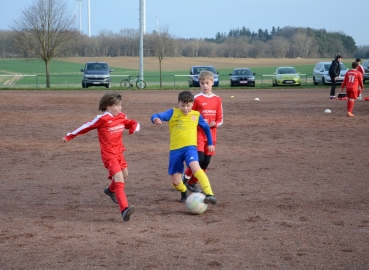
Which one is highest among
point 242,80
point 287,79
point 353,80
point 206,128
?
point 206,128

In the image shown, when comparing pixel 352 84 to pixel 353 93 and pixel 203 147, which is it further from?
pixel 203 147

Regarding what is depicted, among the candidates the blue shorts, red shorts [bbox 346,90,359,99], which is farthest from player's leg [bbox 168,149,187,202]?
red shorts [bbox 346,90,359,99]

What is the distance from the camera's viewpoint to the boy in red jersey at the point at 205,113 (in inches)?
331

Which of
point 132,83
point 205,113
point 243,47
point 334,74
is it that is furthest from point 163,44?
point 243,47

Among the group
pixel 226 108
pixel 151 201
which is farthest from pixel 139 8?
pixel 151 201

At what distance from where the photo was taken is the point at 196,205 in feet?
A: 24.3

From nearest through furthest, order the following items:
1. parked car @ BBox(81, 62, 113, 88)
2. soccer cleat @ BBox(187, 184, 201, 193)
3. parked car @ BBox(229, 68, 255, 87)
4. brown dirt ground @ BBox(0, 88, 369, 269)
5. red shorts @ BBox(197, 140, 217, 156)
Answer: brown dirt ground @ BBox(0, 88, 369, 269), red shorts @ BBox(197, 140, 217, 156), soccer cleat @ BBox(187, 184, 201, 193), parked car @ BBox(81, 62, 113, 88), parked car @ BBox(229, 68, 255, 87)

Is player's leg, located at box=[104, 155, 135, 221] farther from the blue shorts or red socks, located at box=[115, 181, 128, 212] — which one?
the blue shorts

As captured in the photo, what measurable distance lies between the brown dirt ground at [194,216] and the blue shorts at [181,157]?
554mm

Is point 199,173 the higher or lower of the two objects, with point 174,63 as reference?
higher

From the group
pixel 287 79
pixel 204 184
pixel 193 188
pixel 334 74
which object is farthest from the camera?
pixel 287 79

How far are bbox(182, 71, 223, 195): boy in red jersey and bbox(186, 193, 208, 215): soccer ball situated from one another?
106 centimetres

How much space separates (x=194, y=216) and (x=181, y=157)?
Result: 85 cm

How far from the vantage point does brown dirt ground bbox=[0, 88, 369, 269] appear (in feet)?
18.9
